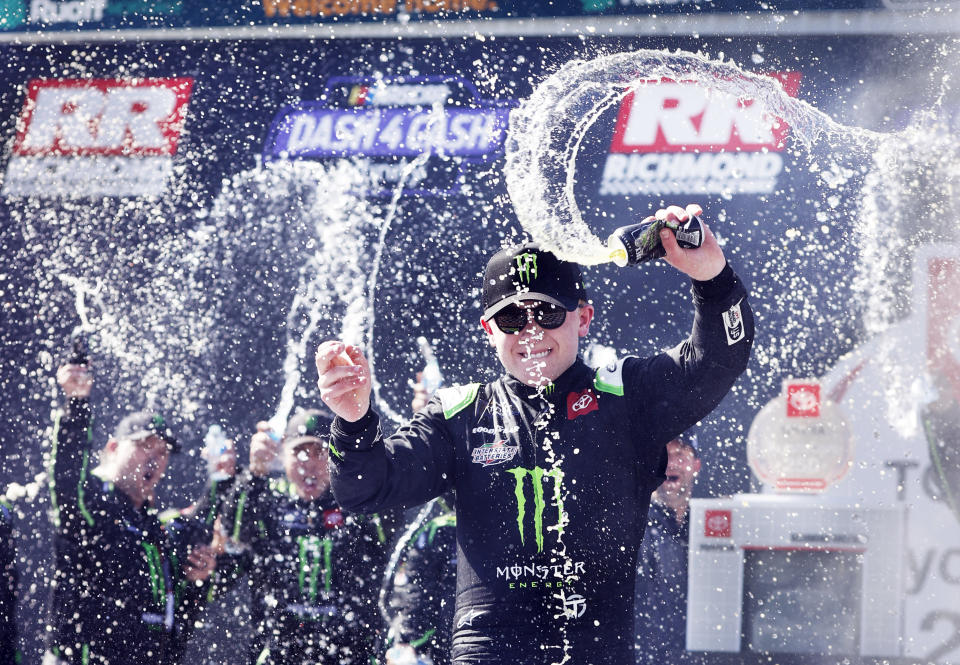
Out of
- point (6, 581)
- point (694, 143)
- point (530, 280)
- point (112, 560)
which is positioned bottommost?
point (6, 581)

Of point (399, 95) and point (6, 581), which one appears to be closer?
point (6, 581)

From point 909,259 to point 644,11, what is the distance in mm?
1881

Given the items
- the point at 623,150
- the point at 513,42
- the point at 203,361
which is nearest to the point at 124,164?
the point at 203,361

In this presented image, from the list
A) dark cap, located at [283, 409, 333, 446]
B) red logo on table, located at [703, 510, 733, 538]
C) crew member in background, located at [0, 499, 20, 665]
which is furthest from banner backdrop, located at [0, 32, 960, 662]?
dark cap, located at [283, 409, 333, 446]

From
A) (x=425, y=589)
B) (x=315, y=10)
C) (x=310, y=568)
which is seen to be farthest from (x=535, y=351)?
(x=315, y=10)

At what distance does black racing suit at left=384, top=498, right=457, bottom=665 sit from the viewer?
438cm

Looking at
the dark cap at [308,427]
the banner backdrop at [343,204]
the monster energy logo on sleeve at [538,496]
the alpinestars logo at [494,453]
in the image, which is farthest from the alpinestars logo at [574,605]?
the banner backdrop at [343,204]

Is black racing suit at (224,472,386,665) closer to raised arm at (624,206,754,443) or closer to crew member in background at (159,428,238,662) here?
crew member in background at (159,428,238,662)

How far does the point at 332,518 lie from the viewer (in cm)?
475

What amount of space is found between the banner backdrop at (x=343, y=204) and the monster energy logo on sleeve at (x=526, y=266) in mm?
3145

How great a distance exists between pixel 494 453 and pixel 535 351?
0.88 ft

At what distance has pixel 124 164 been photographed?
659 centimetres

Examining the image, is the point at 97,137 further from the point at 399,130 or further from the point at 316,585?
the point at 316,585

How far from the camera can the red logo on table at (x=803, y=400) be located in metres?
5.39
